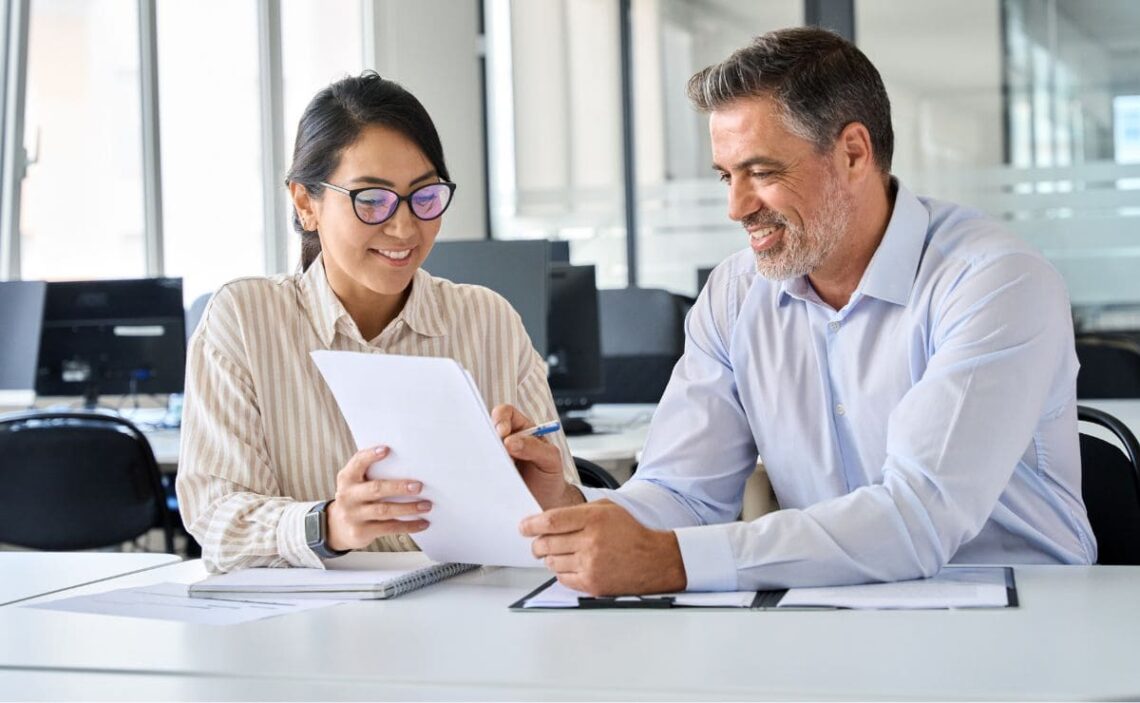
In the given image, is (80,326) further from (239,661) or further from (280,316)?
(239,661)

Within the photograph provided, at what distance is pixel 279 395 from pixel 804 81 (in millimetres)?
879

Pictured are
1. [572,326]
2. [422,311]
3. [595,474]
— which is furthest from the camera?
[572,326]

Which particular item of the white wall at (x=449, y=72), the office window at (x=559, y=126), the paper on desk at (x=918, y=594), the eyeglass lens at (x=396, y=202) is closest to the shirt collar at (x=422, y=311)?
the eyeglass lens at (x=396, y=202)

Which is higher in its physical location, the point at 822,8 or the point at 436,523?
the point at 822,8

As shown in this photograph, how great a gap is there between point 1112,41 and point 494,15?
3731mm

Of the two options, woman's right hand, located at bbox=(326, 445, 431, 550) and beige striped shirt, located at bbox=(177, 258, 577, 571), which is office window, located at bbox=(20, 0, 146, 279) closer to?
beige striped shirt, located at bbox=(177, 258, 577, 571)

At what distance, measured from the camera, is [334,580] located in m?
1.60

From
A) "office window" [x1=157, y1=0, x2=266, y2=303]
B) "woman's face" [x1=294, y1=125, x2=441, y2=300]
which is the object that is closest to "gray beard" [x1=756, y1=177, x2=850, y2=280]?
"woman's face" [x1=294, y1=125, x2=441, y2=300]

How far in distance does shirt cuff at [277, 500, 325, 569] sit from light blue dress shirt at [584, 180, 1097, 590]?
39 cm

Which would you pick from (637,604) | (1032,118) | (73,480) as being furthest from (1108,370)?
(637,604)

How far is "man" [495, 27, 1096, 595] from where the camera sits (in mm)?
1483

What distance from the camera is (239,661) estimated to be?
1.25 meters

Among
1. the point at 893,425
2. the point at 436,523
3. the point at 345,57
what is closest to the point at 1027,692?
the point at 893,425

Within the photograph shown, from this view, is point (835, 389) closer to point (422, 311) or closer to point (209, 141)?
point (422, 311)
